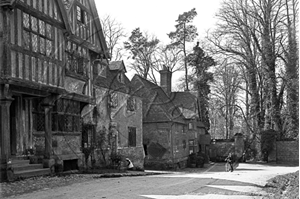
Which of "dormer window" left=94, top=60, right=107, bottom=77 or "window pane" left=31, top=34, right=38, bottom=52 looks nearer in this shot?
"window pane" left=31, top=34, right=38, bottom=52

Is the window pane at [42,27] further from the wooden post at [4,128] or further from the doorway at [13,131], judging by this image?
the wooden post at [4,128]

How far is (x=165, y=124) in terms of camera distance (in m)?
36.5

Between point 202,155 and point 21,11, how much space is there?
2993 cm

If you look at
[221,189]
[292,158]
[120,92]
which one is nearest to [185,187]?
[221,189]

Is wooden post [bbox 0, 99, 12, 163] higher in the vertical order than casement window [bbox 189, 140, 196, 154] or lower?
higher

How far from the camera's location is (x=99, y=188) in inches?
509

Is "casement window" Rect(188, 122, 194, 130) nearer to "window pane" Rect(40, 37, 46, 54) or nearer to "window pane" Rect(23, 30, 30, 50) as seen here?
"window pane" Rect(40, 37, 46, 54)

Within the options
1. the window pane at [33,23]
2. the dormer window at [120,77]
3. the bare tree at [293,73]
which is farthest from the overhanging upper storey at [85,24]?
the bare tree at [293,73]

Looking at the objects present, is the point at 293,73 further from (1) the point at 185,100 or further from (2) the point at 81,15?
(1) the point at 185,100

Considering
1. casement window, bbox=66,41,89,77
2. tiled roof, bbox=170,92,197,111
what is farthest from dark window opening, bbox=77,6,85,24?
tiled roof, bbox=170,92,197,111

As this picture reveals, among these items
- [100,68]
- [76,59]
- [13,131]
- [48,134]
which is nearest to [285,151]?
[100,68]

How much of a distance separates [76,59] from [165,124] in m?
17.1

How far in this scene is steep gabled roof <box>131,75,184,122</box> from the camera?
36.9 m

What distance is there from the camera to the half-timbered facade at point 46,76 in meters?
14.9
